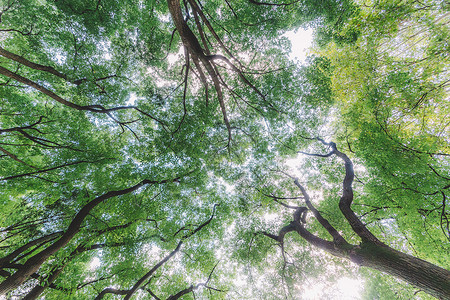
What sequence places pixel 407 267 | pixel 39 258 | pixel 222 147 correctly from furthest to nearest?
pixel 222 147, pixel 39 258, pixel 407 267

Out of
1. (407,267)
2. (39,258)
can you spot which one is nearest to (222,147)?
(407,267)

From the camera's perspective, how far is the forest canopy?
468 cm

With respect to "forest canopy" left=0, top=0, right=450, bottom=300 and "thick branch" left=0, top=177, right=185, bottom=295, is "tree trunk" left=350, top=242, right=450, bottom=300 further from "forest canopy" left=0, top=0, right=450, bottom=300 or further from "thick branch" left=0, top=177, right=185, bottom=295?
"thick branch" left=0, top=177, right=185, bottom=295

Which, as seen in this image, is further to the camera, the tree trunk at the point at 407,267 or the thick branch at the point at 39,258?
the thick branch at the point at 39,258

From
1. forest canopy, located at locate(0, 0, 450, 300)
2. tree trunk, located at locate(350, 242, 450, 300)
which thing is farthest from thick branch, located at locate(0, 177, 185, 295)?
tree trunk, located at locate(350, 242, 450, 300)

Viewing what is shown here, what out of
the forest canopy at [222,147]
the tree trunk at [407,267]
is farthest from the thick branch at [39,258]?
the tree trunk at [407,267]

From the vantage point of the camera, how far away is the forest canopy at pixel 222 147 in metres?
4.68

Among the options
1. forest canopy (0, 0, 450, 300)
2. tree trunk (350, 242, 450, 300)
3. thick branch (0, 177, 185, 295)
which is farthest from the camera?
forest canopy (0, 0, 450, 300)

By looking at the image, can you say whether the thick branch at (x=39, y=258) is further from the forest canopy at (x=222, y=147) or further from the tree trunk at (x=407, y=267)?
the tree trunk at (x=407, y=267)

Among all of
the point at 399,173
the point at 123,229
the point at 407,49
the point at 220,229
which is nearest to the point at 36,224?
the point at 123,229

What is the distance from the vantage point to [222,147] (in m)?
7.91

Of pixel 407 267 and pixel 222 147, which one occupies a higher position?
pixel 222 147

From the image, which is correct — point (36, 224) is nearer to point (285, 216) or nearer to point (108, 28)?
point (108, 28)

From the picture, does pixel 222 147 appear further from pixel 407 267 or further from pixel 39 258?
pixel 39 258
